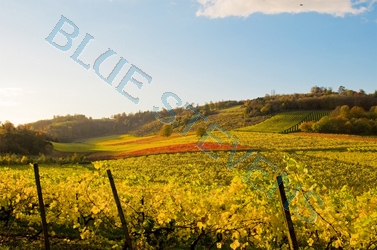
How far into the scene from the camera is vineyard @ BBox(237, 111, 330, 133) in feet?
240

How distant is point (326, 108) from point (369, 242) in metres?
96.1

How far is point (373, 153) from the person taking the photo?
41719 millimetres

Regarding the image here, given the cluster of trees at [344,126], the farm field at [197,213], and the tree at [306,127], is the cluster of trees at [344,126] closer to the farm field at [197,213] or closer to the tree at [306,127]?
the tree at [306,127]

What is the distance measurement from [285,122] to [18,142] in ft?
179

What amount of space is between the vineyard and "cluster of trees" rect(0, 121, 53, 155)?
4058 cm

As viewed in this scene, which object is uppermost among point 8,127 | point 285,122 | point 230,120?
point 8,127

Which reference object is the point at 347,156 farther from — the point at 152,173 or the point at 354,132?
the point at 354,132

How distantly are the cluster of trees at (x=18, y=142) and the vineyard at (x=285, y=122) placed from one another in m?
40.6

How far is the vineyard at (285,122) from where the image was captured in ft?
240

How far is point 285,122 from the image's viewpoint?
3142 inches

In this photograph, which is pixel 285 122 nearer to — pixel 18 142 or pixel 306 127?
pixel 306 127

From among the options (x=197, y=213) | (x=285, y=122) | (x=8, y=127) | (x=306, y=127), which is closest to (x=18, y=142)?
(x=8, y=127)

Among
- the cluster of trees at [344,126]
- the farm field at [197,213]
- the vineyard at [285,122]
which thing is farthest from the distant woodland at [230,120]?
the farm field at [197,213]

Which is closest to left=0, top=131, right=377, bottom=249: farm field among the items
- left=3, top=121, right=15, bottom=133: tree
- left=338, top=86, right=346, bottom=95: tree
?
left=3, top=121, right=15, bottom=133: tree
